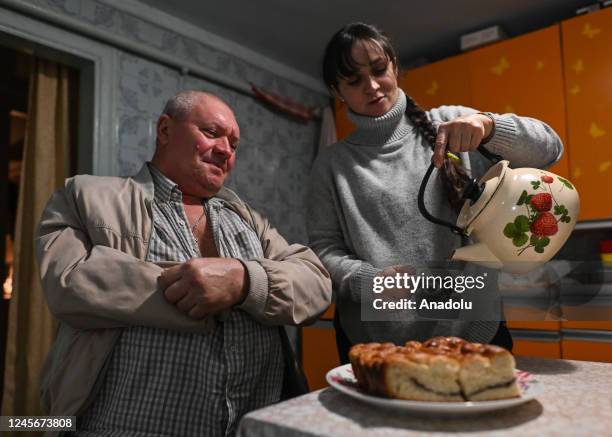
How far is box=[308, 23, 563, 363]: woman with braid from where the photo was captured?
40.5 inches

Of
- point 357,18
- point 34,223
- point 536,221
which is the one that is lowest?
point 536,221

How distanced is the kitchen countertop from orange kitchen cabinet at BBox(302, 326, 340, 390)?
1967 millimetres

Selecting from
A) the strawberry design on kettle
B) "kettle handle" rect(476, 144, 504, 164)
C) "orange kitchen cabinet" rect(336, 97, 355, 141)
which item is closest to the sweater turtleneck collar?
"kettle handle" rect(476, 144, 504, 164)

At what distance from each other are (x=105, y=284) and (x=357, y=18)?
6.85 ft

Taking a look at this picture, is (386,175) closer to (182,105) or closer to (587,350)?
(182,105)

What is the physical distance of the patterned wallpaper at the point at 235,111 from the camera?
7.25 ft

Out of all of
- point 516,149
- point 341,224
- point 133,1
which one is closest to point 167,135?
point 341,224

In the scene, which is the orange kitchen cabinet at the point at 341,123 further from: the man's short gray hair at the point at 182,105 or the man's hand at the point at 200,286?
the man's hand at the point at 200,286

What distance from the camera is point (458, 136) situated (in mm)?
963

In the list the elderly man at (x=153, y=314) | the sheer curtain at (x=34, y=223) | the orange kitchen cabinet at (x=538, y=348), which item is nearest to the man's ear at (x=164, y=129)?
the elderly man at (x=153, y=314)

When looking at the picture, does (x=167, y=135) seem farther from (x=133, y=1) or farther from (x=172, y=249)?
(x=133, y=1)

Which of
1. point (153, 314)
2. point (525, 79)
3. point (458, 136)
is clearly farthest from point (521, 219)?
point (525, 79)

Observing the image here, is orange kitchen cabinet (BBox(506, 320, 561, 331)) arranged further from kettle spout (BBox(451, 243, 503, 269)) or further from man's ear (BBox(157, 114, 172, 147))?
man's ear (BBox(157, 114, 172, 147))

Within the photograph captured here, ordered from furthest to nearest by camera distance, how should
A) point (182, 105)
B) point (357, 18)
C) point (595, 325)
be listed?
1. point (357, 18)
2. point (595, 325)
3. point (182, 105)
